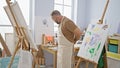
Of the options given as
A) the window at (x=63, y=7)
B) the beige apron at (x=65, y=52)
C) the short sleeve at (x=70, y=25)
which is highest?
the window at (x=63, y=7)

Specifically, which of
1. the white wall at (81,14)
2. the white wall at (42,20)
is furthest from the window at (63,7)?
the white wall at (42,20)

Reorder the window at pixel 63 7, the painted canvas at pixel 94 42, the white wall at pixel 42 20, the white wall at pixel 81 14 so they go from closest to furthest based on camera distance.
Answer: the painted canvas at pixel 94 42, the white wall at pixel 42 20, the window at pixel 63 7, the white wall at pixel 81 14

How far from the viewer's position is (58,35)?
288 cm

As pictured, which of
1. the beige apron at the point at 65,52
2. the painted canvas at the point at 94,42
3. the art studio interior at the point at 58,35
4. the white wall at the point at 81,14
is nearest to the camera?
the art studio interior at the point at 58,35

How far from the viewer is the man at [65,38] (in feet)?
8.63

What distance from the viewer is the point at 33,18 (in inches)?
175

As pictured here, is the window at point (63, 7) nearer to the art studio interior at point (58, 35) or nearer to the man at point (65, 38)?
the art studio interior at point (58, 35)

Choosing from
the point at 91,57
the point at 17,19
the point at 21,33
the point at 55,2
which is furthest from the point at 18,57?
the point at 55,2

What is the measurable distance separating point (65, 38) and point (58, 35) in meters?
0.18

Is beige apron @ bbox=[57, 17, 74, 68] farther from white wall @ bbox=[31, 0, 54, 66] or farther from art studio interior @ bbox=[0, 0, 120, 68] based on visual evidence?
white wall @ bbox=[31, 0, 54, 66]

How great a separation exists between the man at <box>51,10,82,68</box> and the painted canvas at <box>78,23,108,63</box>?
0.18m

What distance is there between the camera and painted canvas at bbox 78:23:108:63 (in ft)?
7.94

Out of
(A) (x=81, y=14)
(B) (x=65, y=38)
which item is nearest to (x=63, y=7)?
(A) (x=81, y=14)

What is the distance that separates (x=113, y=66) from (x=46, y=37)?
177 cm
